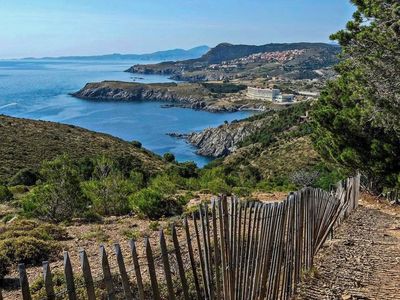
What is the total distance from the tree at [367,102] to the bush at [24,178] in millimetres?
17047

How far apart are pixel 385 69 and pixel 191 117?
138001 millimetres

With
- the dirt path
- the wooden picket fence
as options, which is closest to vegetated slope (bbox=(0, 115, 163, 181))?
the dirt path

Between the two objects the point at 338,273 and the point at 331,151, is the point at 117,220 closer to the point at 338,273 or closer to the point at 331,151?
the point at 338,273

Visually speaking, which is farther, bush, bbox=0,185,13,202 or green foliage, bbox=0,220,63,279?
bush, bbox=0,185,13,202

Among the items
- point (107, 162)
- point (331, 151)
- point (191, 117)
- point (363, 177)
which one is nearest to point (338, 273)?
point (331, 151)

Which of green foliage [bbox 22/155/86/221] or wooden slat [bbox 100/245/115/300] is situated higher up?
wooden slat [bbox 100/245/115/300]

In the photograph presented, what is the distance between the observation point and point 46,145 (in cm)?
4506

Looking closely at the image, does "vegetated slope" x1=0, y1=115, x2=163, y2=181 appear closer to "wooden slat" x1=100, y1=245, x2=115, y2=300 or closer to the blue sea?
"wooden slat" x1=100, y1=245, x2=115, y2=300

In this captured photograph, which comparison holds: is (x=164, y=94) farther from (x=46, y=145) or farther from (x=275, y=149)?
(x=46, y=145)

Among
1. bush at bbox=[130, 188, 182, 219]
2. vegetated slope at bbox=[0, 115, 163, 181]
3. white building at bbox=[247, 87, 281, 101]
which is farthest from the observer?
white building at bbox=[247, 87, 281, 101]

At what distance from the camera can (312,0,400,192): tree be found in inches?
316

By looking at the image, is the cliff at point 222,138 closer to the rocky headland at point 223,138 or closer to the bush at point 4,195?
the rocky headland at point 223,138

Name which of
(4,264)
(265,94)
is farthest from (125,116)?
(4,264)

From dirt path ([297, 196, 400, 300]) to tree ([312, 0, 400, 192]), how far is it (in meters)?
2.37
